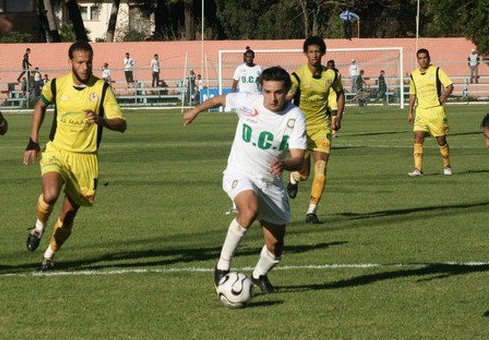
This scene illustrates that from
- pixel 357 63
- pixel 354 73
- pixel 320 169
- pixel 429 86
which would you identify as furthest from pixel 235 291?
pixel 357 63

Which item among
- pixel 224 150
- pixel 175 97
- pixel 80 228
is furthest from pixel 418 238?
pixel 175 97

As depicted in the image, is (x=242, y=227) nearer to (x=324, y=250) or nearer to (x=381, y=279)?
(x=381, y=279)

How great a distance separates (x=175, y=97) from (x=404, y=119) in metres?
17.3

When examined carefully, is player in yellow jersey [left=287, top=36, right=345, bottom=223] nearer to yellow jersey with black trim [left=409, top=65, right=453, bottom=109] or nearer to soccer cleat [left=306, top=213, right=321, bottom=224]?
soccer cleat [left=306, top=213, right=321, bottom=224]

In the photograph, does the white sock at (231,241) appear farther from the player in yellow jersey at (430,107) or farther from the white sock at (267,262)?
the player in yellow jersey at (430,107)

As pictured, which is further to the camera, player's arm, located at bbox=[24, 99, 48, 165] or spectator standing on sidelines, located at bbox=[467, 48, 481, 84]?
spectator standing on sidelines, located at bbox=[467, 48, 481, 84]

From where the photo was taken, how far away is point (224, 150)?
27.6m

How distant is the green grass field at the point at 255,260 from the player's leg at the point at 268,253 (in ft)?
0.44

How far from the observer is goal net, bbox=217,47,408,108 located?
5566 centimetres

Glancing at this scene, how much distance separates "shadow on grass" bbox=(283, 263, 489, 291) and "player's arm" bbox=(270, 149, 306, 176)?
1.21m

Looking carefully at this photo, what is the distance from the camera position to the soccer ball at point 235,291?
8.91 m

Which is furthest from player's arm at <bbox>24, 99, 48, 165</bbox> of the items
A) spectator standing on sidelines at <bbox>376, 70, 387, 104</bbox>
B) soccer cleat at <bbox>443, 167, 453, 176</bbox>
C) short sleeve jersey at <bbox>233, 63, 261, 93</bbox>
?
spectator standing on sidelines at <bbox>376, 70, 387, 104</bbox>

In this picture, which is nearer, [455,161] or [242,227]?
[242,227]

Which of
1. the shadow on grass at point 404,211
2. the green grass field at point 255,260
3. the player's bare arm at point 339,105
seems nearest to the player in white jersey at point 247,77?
the green grass field at point 255,260
